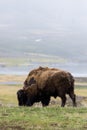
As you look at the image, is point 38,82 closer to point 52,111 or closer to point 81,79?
point 52,111

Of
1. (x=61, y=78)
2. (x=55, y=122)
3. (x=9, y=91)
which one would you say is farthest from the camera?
(x=9, y=91)

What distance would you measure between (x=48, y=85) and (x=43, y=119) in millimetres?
6097

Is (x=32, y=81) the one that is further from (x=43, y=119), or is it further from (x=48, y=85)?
(x=43, y=119)

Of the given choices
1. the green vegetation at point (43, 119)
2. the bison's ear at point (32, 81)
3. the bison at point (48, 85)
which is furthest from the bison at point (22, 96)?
the green vegetation at point (43, 119)

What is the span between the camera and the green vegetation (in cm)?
1556

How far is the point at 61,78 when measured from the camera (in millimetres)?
21766

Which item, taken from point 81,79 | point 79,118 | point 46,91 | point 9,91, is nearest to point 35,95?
point 46,91

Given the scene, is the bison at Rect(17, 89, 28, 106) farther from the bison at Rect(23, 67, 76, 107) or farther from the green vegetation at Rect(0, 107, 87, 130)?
the green vegetation at Rect(0, 107, 87, 130)

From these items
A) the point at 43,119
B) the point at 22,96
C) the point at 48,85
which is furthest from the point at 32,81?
the point at 43,119

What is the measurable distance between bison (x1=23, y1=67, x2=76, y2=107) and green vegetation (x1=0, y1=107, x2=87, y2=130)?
124 inches

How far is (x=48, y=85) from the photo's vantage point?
890 inches

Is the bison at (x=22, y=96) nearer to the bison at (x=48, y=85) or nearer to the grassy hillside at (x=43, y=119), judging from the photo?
the bison at (x=48, y=85)

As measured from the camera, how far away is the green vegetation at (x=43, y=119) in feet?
51.0

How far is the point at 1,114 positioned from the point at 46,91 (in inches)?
223
